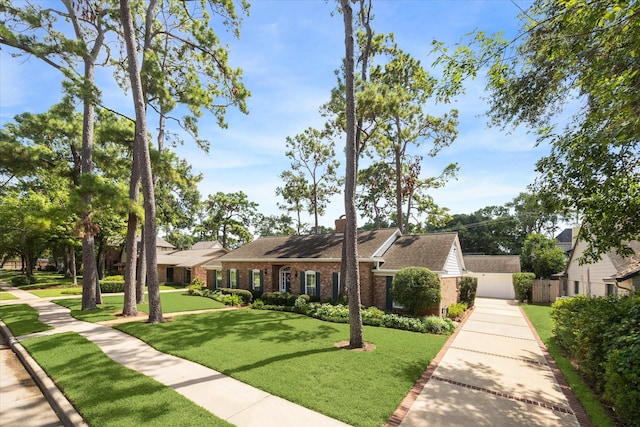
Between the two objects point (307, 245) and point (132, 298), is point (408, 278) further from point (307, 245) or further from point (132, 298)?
point (132, 298)

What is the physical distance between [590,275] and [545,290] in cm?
626

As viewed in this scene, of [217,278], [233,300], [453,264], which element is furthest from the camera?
[217,278]

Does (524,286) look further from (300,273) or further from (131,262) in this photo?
(131,262)

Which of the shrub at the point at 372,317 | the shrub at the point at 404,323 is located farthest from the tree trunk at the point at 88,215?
the shrub at the point at 404,323

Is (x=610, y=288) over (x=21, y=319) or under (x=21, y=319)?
over

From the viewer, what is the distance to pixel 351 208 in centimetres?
1003

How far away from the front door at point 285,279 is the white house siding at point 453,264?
994 centimetres

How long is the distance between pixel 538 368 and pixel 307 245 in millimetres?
15149

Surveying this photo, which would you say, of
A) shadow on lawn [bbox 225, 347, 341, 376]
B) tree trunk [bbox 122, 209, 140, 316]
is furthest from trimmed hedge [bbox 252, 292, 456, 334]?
tree trunk [bbox 122, 209, 140, 316]

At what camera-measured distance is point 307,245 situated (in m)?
21.7

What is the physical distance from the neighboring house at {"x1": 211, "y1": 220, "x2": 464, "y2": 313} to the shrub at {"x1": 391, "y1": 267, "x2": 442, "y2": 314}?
1364 millimetres

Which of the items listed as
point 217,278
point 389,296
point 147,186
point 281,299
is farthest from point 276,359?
point 217,278

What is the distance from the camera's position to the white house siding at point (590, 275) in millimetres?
15399

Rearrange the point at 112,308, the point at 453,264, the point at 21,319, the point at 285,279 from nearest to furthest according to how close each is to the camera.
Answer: the point at 21,319 → the point at 112,308 → the point at 453,264 → the point at 285,279
